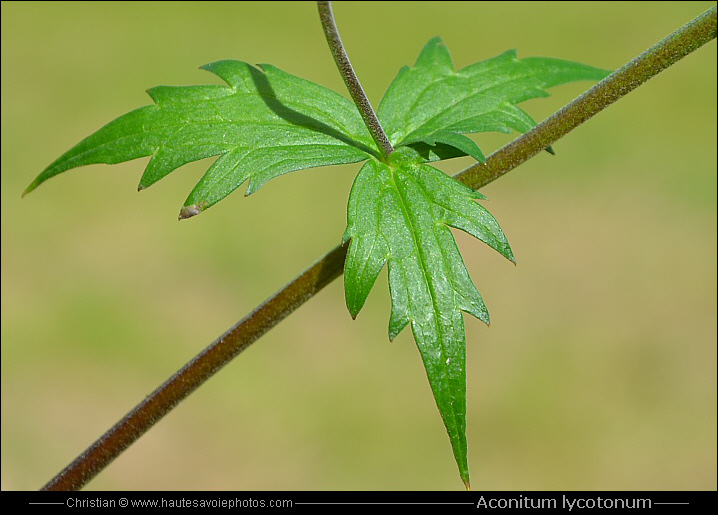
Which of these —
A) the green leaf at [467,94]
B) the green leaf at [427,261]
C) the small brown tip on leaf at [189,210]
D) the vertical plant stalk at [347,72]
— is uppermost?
the green leaf at [467,94]

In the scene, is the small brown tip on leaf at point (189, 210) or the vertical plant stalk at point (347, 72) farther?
the small brown tip on leaf at point (189, 210)

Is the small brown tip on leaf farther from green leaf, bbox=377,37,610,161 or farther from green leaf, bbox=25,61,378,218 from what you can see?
green leaf, bbox=377,37,610,161

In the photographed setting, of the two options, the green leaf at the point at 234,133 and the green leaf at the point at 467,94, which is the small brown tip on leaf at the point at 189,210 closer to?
the green leaf at the point at 234,133

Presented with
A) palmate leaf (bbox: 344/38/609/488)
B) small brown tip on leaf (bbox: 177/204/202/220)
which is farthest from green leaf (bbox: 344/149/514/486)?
small brown tip on leaf (bbox: 177/204/202/220)

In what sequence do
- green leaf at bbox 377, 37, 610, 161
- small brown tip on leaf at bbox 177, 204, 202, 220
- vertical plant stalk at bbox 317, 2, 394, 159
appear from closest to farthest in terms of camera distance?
vertical plant stalk at bbox 317, 2, 394, 159 → small brown tip on leaf at bbox 177, 204, 202, 220 → green leaf at bbox 377, 37, 610, 161

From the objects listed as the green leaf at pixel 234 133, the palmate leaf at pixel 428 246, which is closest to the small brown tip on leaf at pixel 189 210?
the green leaf at pixel 234 133

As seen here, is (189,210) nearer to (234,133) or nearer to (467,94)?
(234,133)
